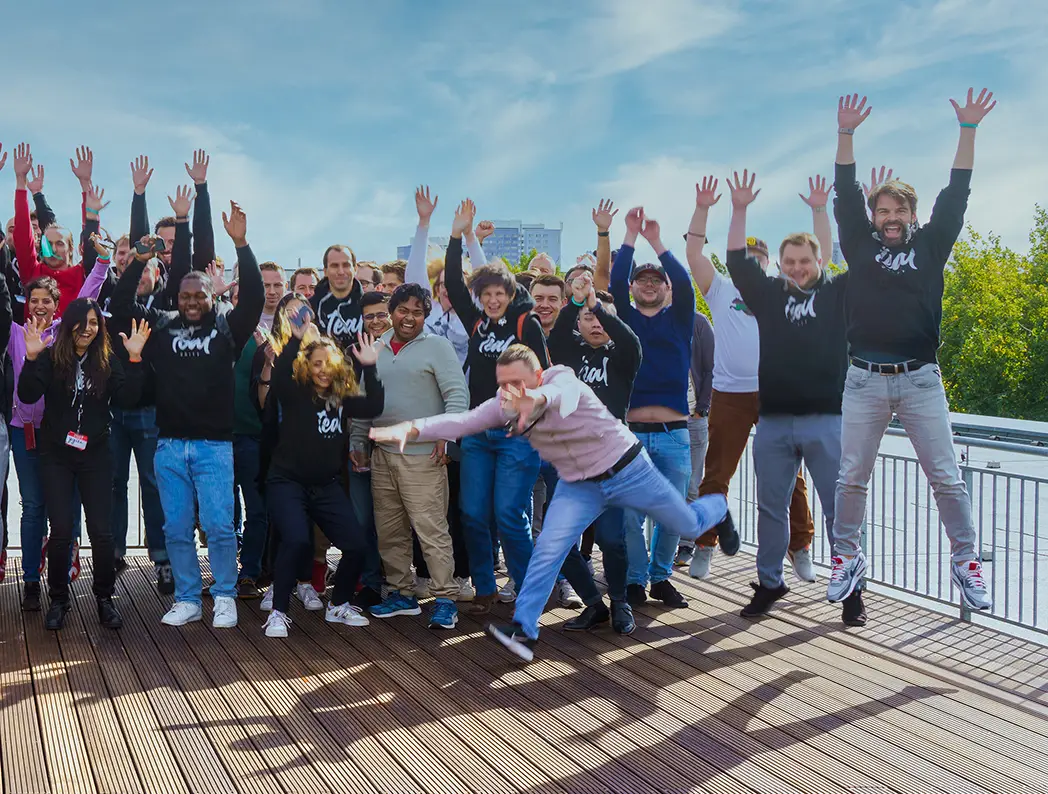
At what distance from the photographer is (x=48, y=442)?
5.40m

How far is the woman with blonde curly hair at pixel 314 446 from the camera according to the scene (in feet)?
17.8

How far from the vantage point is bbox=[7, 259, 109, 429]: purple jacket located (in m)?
5.72

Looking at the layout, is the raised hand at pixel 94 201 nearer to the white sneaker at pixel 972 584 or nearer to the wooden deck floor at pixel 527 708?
the wooden deck floor at pixel 527 708

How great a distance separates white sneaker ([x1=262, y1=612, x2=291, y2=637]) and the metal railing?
11.1 ft

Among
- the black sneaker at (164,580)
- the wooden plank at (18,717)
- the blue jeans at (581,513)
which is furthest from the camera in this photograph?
the black sneaker at (164,580)

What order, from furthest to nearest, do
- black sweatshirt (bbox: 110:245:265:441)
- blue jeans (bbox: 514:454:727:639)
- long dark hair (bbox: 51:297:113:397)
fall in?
1. black sweatshirt (bbox: 110:245:265:441)
2. long dark hair (bbox: 51:297:113:397)
3. blue jeans (bbox: 514:454:727:639)

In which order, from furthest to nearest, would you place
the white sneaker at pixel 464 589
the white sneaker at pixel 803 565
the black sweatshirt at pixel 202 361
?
the white sneaker at pixel 803 565 → the white sneaker at pixel 464 589 → the black sweatshirt at pixel 202 361

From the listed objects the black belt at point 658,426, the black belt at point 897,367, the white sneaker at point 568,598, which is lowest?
the white sneaker at point 568,598

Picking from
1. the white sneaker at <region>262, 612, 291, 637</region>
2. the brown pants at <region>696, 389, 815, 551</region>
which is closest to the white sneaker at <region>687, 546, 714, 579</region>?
the brown pants at <region>696, 389, 815, 551</region>

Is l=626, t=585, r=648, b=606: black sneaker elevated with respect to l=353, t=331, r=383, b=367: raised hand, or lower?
lower

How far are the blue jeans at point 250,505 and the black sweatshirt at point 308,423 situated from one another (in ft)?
2.40

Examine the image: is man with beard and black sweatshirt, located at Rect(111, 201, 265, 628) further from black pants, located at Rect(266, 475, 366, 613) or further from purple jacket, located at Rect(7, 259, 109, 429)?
purple jacket, located at Rect(7, 259, 109, 429)

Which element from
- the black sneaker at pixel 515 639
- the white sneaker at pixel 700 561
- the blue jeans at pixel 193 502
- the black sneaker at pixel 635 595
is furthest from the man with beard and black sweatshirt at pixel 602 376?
the blue jeans at pixel 193 502

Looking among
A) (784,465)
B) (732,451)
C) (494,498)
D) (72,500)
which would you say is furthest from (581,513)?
(72,500)
